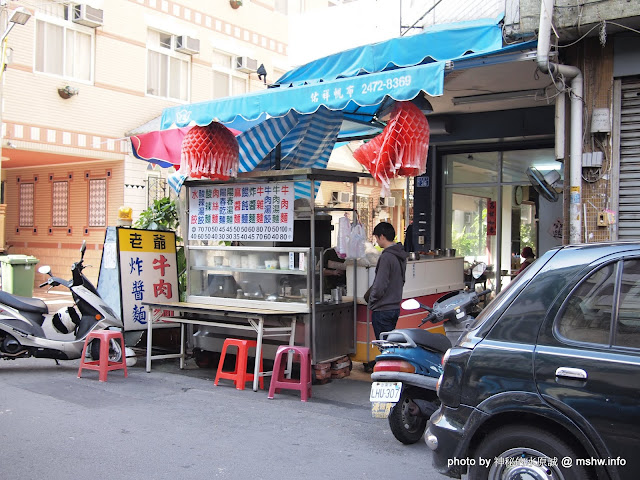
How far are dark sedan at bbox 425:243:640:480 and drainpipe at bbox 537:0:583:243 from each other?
3360 millimetres

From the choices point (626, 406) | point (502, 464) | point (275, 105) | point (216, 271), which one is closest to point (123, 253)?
point (216, 271)

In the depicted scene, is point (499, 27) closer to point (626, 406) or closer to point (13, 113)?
point (626, 406)

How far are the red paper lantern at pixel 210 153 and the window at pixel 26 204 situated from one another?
1096 cm

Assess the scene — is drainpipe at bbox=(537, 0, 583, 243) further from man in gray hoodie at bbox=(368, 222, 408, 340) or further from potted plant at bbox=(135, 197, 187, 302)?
potted plant at bbox=(135, 197, 187, 302)

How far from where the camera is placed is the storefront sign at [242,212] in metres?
7.46

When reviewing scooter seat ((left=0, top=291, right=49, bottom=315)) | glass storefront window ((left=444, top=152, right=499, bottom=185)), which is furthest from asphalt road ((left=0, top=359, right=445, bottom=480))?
glass storefront window ((left=444, top=152, right=499, bottom=185))

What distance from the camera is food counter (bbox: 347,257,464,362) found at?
305 inches


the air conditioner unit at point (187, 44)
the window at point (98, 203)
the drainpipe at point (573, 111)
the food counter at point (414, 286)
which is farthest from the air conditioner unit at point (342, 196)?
the drainpipe at point (573, 111)

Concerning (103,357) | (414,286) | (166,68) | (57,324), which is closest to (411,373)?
(414,286)

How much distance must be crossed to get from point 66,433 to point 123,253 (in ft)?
11.1

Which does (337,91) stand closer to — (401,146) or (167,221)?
(401,146)

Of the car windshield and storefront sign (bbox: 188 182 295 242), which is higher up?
storefront sign (bbox: 188 182 295 242)

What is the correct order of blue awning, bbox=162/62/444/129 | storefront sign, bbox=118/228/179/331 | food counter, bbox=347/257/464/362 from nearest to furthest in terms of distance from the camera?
blue awning, bbox=162/62/444/129 → food counter, bbox=347/257/464/362 → storefront sign, bbox=118/228/179/331

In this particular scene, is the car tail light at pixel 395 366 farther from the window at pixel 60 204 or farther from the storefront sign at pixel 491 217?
the window at pixel 60 204
